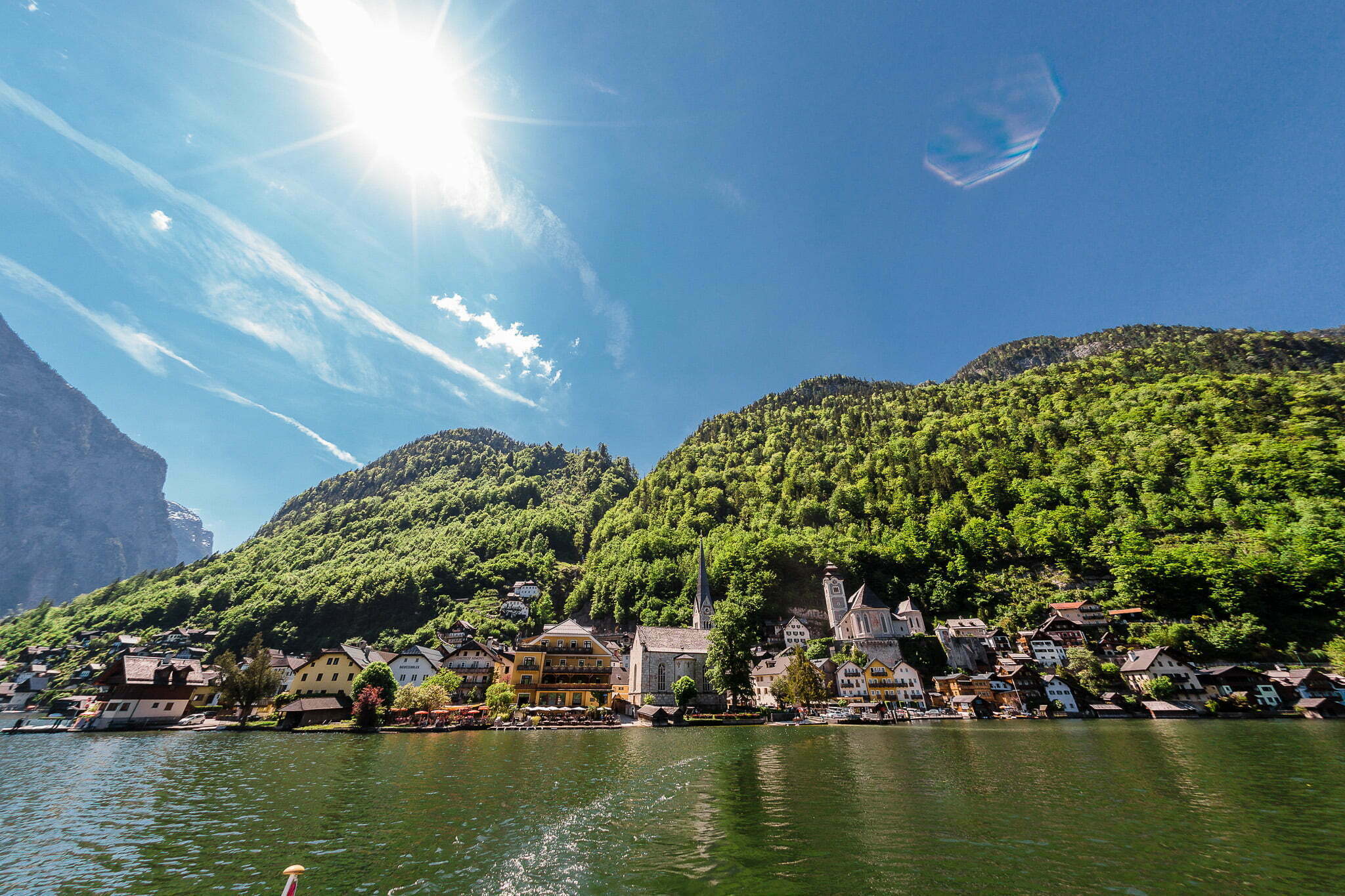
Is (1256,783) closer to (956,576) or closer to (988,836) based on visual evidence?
(988,836)

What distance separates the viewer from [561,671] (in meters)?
59.7

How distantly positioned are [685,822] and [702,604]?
75.1 m

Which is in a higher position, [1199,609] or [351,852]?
[1199,609]

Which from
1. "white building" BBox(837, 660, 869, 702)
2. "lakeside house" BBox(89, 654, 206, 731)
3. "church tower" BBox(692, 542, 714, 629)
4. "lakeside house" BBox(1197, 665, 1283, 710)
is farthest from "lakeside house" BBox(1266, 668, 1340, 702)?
"lakeside house" BBox(89, 654, 206, 731)

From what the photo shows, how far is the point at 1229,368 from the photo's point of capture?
402ft

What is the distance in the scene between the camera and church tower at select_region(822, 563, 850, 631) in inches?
3413

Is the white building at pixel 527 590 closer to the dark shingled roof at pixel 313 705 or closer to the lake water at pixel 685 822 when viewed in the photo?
the dark shingled roof at pixel 313 705

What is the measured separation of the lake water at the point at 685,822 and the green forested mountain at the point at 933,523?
5478cm

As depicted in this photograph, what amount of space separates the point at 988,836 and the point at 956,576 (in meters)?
83.6

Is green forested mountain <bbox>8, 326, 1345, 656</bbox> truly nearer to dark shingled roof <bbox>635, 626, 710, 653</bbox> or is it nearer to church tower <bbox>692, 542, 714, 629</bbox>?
church tower <bbox>692, 542, 714, 629</bbox>

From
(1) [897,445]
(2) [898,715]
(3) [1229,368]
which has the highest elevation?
(3) [1229,368]

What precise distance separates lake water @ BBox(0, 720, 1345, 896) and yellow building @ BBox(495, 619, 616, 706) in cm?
Answer: 3005

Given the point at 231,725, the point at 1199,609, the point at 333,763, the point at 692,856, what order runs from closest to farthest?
the point at 692,856 < the point at 333,763 < the point at 231,725 < the point at 1199,609

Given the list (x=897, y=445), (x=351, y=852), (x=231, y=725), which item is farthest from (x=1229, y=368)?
(x=231, y=725)
